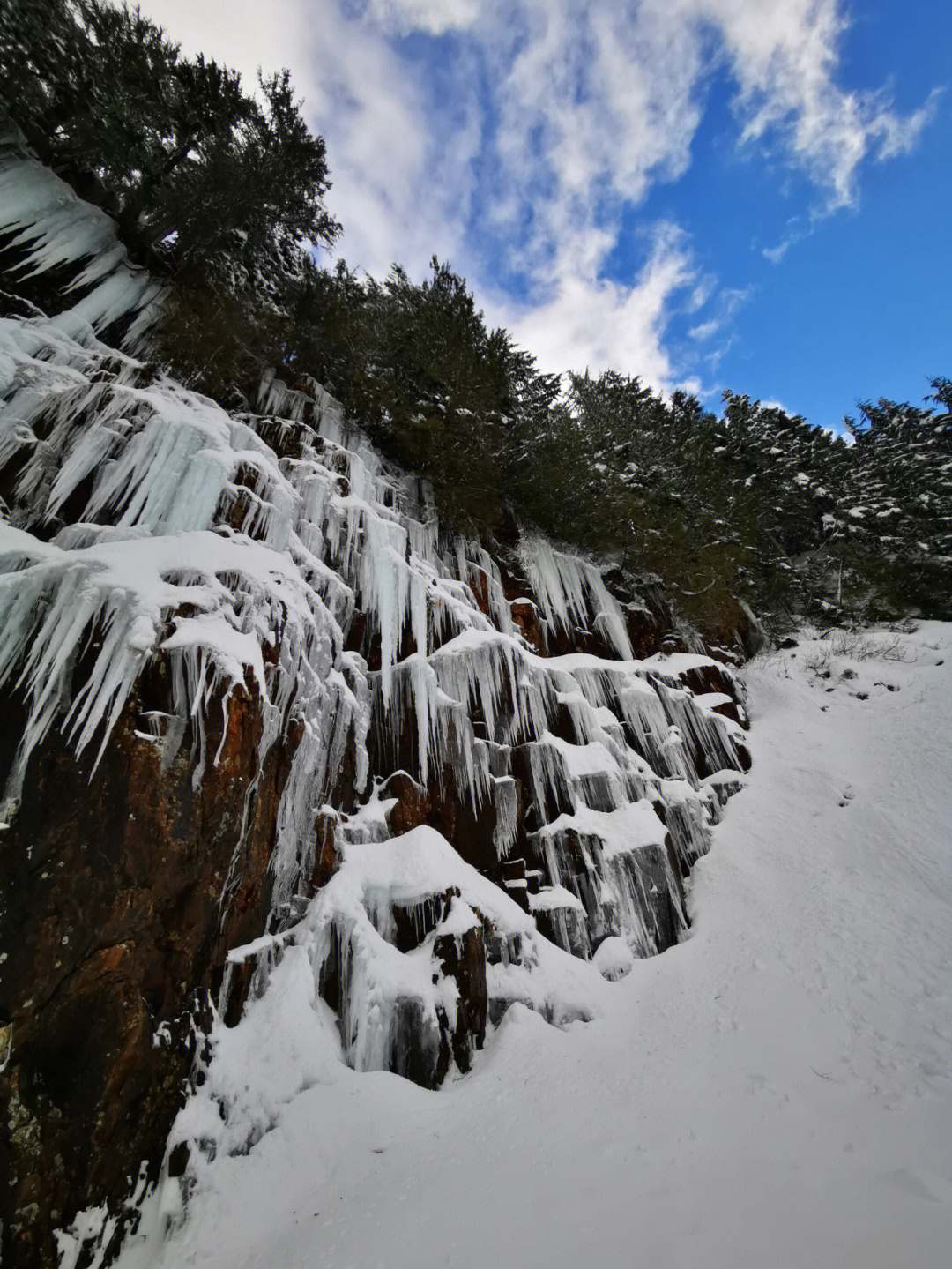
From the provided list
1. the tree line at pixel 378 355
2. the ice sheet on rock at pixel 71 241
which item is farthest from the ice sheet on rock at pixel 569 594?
the ice sheet on rock at pixel 71 241

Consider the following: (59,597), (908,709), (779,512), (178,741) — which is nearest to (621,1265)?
(178,741)

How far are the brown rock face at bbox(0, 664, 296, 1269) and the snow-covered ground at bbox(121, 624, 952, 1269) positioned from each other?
1.73ft

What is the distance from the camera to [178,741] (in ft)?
12.0

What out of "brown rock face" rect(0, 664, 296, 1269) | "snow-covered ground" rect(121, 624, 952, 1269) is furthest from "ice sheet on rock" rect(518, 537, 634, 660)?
"brown rock face" rect(0, 664, 296, 1269)

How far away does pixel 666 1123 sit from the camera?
359 centimetres

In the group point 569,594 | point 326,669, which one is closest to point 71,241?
point 326,669

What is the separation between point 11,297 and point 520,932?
9.34m

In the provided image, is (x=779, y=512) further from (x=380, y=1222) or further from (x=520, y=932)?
(x=380, y=1222)

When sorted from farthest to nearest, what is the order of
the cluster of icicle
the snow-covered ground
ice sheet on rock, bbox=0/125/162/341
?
ice sheet on rock, bbox=0/125/162/341
the cluster of icicle
the snow-covered ground

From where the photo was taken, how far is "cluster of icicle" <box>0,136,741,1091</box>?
12.2 feet

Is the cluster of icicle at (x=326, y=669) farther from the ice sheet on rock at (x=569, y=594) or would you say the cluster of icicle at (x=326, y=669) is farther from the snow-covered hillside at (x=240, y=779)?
the ice sheet on rock at (x=569, y=594)

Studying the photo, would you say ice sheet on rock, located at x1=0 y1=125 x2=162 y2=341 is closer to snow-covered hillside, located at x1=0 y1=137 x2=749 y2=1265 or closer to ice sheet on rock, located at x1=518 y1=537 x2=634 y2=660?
snow-covered hillside, located at x1=0 y1=137 x2=749 y2=1265

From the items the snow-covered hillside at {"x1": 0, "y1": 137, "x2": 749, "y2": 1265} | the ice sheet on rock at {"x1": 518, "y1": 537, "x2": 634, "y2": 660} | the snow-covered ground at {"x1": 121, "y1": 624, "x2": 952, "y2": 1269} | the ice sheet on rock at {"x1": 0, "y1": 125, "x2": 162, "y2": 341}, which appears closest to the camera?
the snow-covered ground at {"x1": 121, "y1": 624, "x2": 952, "y2": 1269}

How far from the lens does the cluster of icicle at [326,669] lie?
372 centimetres
